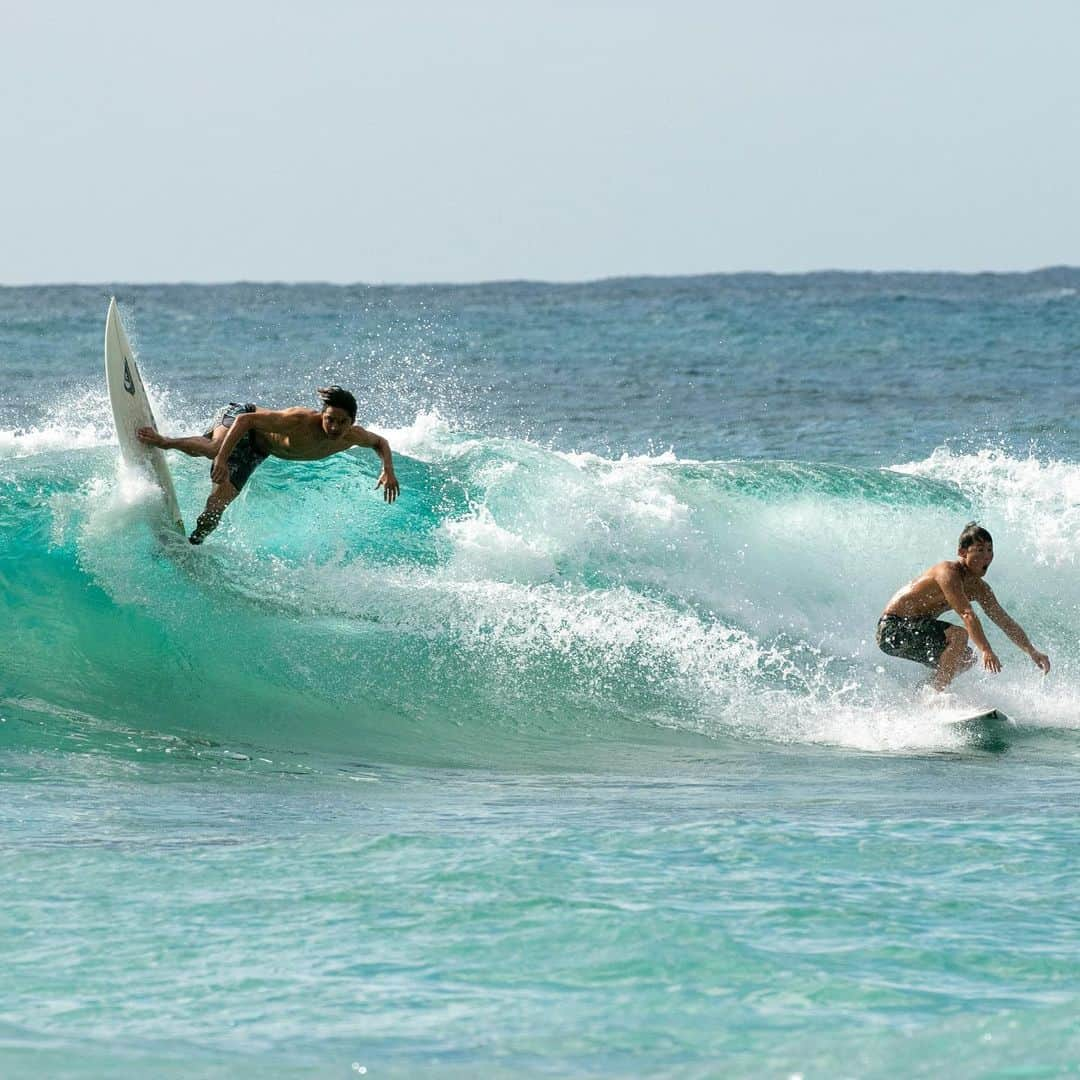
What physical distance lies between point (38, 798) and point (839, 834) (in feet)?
11.3

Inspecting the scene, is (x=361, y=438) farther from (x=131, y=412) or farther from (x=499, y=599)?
(x=131, y=412)

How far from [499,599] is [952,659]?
2854 millimetres

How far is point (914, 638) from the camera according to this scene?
9266 mm

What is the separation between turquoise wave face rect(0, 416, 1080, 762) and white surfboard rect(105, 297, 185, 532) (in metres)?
0.12

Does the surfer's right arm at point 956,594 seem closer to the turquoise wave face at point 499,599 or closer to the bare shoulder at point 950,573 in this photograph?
the bare shoulder at point 950,573

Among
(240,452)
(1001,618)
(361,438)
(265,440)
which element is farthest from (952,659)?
(240,452)

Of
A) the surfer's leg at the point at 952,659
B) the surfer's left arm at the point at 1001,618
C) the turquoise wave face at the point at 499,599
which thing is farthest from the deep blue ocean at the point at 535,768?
the surfer's left arm at the point at 1001,618

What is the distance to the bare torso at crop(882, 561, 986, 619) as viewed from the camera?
29.8 feet

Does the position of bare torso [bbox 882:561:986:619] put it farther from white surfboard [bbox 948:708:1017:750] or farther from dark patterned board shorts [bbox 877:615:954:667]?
white surfboard [bbox 948:708:1017:750]

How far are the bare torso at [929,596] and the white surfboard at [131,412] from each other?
4.65 metres

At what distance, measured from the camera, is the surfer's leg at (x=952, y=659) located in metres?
9.16

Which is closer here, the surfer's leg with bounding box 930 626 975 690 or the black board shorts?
the surfer's leg with bounding box 930 626 975 690

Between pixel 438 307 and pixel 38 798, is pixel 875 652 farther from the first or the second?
pixel 438 307

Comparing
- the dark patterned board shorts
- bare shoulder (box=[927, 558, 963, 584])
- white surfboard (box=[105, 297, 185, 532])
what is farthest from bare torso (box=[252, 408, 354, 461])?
bare shoulder (box=[927, 558, 963, 584])
